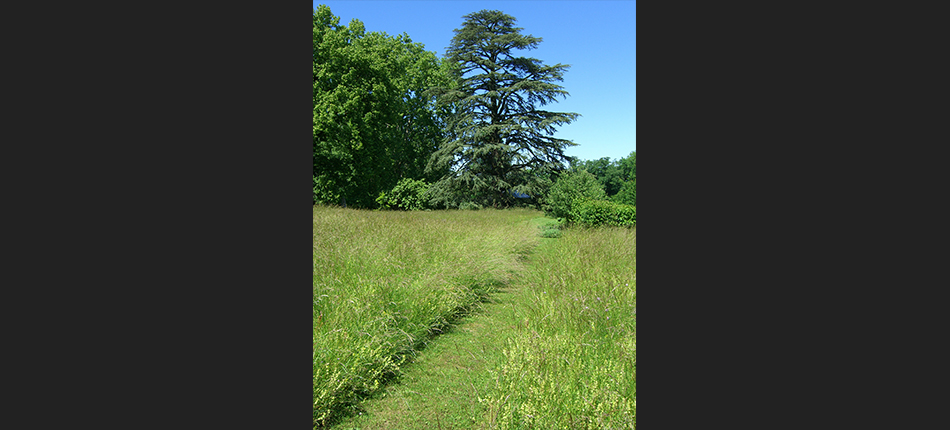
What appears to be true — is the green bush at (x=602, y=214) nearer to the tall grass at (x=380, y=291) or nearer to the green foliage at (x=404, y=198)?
the tall grass at (x=380, y=291)

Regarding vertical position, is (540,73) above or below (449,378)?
above

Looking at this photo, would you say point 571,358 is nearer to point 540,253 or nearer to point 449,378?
point 449,378

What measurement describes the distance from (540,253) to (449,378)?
720 centimetres

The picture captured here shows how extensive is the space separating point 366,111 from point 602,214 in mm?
15934

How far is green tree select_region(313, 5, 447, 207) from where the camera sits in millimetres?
23922

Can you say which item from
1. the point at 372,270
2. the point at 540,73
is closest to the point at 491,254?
the point at 372,270

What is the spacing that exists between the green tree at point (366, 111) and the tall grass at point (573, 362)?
67.9ft

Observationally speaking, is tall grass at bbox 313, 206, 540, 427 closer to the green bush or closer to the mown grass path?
the mown grass path

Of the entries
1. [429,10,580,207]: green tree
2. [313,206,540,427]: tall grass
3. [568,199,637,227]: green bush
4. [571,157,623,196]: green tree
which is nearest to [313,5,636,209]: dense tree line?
[429,10,580,207]: green tree

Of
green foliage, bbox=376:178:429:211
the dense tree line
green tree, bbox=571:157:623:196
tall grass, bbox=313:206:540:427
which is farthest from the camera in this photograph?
green tree, bbox=571:157:623:196

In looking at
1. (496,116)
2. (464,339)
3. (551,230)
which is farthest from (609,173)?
(464,339)

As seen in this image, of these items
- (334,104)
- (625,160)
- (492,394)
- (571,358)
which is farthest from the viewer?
(625,160)

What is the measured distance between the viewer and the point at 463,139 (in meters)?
24.3

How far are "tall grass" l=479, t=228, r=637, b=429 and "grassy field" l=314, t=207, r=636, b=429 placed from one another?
0.04 ft
